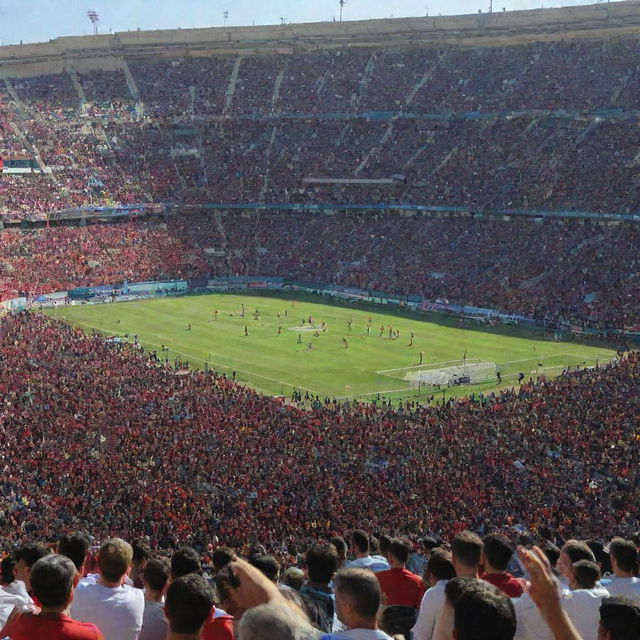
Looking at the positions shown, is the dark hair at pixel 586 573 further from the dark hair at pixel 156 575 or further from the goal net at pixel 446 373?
the goal net at pixel 446 373

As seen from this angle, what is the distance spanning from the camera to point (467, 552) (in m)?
6.90

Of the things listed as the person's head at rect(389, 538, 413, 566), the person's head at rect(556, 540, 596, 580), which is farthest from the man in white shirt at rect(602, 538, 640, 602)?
the person's head at rect(389, 538, 413, 566)

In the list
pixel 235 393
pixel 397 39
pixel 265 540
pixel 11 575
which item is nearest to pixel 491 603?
pixel 11 575

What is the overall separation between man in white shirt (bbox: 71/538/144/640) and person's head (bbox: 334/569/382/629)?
1.93 m

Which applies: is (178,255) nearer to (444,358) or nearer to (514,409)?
(444,358)

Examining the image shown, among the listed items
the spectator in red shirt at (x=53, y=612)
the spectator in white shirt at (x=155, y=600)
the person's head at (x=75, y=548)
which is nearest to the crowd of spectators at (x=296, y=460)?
the person's head at (x=75, y=548)

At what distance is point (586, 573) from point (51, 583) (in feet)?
13.6

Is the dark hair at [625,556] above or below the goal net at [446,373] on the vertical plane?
above

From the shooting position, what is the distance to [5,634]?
19.5ft

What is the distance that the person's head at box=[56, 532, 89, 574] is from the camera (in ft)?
23.3

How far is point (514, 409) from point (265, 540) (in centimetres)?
1350

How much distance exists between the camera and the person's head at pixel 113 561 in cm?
644

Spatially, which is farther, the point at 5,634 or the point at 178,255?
the point at 178,255

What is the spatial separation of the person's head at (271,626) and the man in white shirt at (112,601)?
8.03 feet
